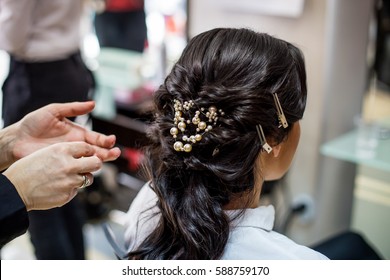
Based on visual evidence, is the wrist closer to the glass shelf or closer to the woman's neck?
the woman's neck

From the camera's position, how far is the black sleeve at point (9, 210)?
87 centimetres

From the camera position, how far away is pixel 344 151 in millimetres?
1692

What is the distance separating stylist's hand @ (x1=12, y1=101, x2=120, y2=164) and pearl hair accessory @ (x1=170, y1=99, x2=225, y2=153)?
20cm

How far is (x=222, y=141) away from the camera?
3.12 feet

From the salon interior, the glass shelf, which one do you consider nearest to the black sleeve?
the salon interior

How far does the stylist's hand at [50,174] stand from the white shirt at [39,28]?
0.69m

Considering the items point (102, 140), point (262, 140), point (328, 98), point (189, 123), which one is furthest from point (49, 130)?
point (328, 98)

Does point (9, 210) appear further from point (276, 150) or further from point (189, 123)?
point (276, 150)

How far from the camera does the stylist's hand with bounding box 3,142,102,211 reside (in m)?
0.90

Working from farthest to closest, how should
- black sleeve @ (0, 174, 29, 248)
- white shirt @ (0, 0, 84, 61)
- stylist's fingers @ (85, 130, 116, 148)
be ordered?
white shirt @ (0, 0, 84, 61), stylist's fingers @ (85, 130, 116, 148), black sleeve @ (0, 174, 29, 248)

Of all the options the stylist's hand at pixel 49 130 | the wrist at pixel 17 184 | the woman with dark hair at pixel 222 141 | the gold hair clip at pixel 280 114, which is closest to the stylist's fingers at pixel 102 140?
the stylist's hand at pixel 49 130

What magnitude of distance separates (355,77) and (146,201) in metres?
0.94

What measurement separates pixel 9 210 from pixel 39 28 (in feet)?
2.76
